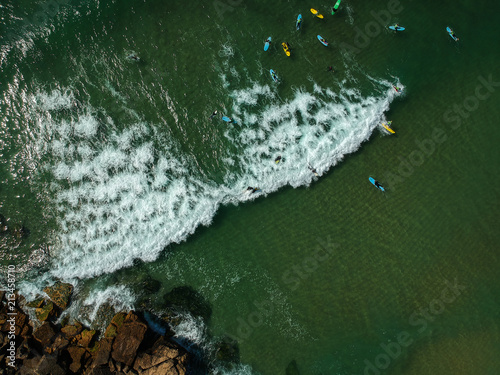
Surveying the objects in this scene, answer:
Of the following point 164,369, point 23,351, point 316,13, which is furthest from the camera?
point 316,13

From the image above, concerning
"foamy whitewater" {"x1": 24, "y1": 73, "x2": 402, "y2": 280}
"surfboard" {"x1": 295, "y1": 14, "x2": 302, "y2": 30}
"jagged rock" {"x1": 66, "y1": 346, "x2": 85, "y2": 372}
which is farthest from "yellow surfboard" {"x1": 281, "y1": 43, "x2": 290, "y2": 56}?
"jagged rock" {"x1": 66, "y1": 346, "x2": 85, "y2": 372}

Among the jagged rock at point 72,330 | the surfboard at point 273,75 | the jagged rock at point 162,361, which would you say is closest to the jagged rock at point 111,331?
the jagged rock at point 72,330

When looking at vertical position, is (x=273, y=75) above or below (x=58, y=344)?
above

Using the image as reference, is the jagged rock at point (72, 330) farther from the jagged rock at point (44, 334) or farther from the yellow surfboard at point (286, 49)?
the yellow surfboard at point (286, 49)

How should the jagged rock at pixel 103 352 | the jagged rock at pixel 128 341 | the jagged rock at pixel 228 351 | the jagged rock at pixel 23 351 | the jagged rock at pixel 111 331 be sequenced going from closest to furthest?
the jagged rock at pixel 128 341, the jagged rock at pixel 103 352, the jagged rock at pixel 23 351, the jagged rock at pixel 111 331, the jagged rock at pixel 228 351

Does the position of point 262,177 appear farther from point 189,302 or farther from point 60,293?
point 60,293

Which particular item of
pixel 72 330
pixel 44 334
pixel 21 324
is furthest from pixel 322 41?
pixel 21 324

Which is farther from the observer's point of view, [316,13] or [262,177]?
[316,13]

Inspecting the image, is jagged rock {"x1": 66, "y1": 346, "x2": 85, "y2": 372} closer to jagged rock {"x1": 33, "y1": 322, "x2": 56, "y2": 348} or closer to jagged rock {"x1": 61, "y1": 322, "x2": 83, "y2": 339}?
jagged rock {"x1": 61, "y1": 322, "x2": 83, "y2": 339}
